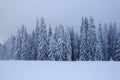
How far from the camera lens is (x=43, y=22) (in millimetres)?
49188

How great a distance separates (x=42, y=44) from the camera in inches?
1783

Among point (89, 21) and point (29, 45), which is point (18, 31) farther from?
point (89, 21)

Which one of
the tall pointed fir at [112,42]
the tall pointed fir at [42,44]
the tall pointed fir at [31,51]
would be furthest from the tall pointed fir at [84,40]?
the tall pointed fir at [31,51]

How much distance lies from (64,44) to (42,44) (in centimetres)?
562

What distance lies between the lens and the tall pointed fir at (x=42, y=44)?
44125mm

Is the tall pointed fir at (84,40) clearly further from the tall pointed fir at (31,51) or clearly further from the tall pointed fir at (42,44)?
the tall pointed fir at (31,51)

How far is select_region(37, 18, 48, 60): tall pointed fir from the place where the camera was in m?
44.1

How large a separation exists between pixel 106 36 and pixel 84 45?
13.3 metres
